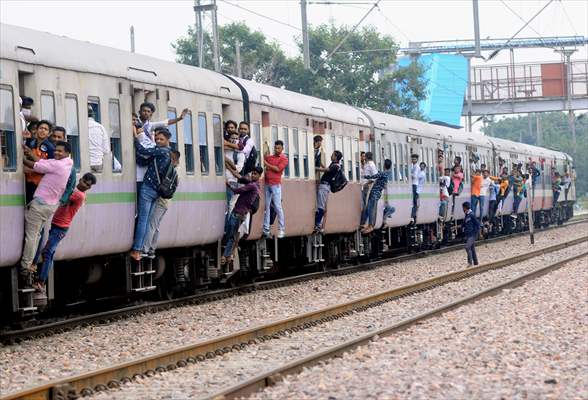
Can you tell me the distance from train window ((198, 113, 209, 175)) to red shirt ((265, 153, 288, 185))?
7.58 ft

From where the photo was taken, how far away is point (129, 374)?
10.1 metres

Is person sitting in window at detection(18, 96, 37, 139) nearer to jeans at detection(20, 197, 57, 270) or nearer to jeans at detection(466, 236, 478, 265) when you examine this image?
jeans at detection(20, 197, 57, 270)

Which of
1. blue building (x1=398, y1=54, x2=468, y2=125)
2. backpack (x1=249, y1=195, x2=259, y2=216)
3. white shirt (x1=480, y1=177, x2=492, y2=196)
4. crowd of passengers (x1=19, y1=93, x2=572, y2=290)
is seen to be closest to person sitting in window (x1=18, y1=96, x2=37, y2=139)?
crowd of passengers (x1=19, y1=93, x2=572, y2=290)

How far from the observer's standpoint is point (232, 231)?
17906 millimetres

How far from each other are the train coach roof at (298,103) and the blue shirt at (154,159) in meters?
4.38

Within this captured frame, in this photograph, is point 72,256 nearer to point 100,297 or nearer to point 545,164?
point 100,297

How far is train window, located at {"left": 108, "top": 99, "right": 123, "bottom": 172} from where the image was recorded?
47.1 ft

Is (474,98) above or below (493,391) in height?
above

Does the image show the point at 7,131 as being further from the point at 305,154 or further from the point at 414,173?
the point at 414,173

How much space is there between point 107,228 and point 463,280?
28.7ft

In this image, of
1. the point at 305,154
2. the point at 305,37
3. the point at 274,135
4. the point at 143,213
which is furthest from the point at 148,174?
the point at 305,37

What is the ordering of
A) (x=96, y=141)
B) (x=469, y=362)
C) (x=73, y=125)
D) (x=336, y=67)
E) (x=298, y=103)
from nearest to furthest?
(x=469, y=362) → (x=73, y=125) → (x=96, y=141) → (x=298, y=103) → (x=336, y=67)

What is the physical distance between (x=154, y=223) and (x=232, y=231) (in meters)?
2.79

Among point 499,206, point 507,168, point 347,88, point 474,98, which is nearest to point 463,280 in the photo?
point 499,206
